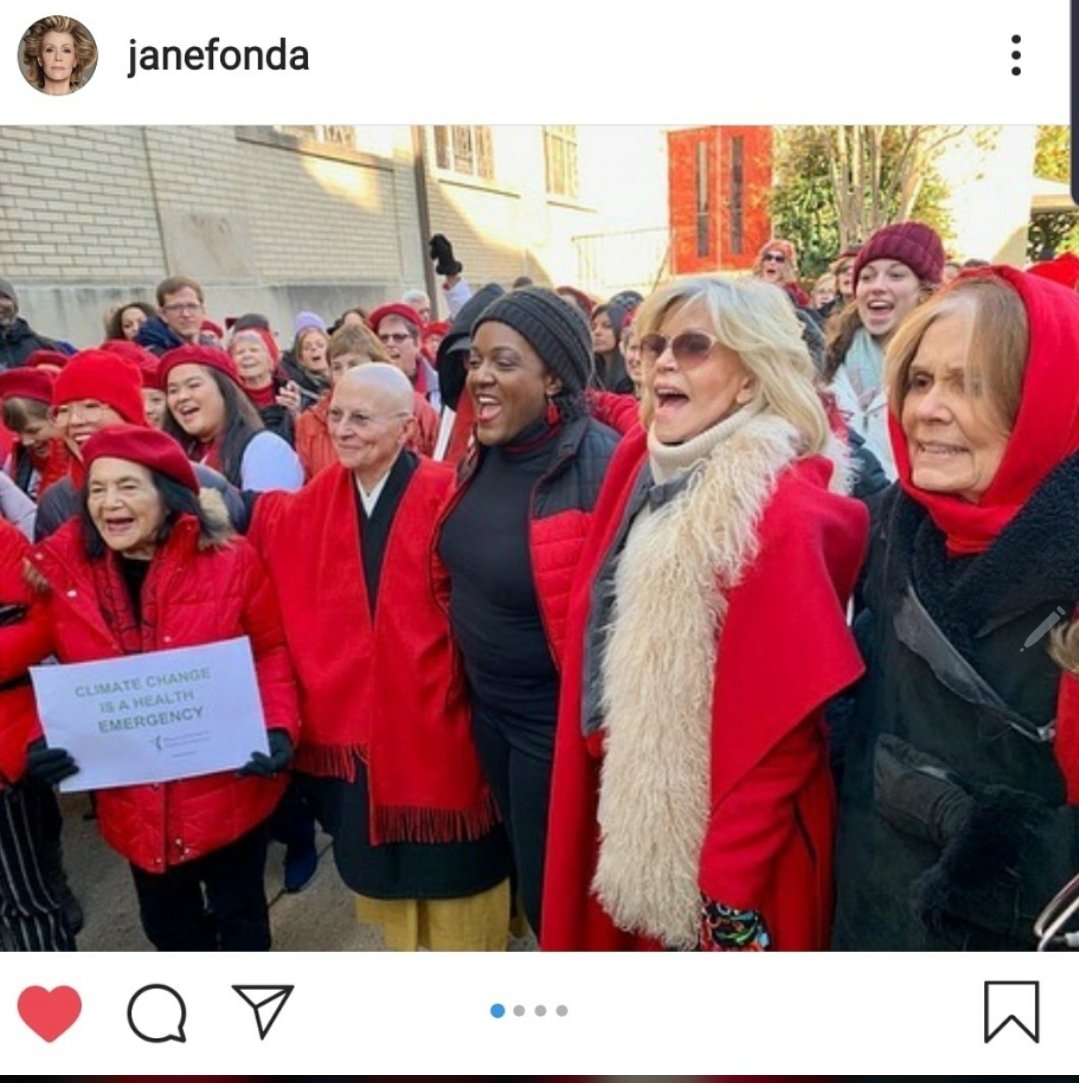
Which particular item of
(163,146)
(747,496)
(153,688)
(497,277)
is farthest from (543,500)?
(497,277)

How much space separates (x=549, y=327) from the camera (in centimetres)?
98

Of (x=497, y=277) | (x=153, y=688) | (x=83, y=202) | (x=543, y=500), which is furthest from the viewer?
(x=497, y=277)

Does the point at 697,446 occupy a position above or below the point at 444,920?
above

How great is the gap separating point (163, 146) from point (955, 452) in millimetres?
884

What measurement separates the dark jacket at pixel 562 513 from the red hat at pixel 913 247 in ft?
1.19

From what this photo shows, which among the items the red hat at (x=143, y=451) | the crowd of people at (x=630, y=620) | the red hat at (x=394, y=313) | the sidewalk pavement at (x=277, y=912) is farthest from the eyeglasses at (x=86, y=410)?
the red hat at (x=394, y=313)

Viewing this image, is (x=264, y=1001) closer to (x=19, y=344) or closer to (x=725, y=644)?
(x=725, y=644)

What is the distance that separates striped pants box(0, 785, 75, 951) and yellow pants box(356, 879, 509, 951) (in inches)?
15.1

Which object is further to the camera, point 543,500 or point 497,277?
point 497,277

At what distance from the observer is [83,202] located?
4.65 ft

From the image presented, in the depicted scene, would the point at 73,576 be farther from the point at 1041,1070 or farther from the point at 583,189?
the point at 1041,1070

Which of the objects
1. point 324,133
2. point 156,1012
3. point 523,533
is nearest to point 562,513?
point 523,533

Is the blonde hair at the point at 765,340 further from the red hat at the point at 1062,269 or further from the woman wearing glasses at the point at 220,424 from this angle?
the woman wearing glasses at the point at 220,424
